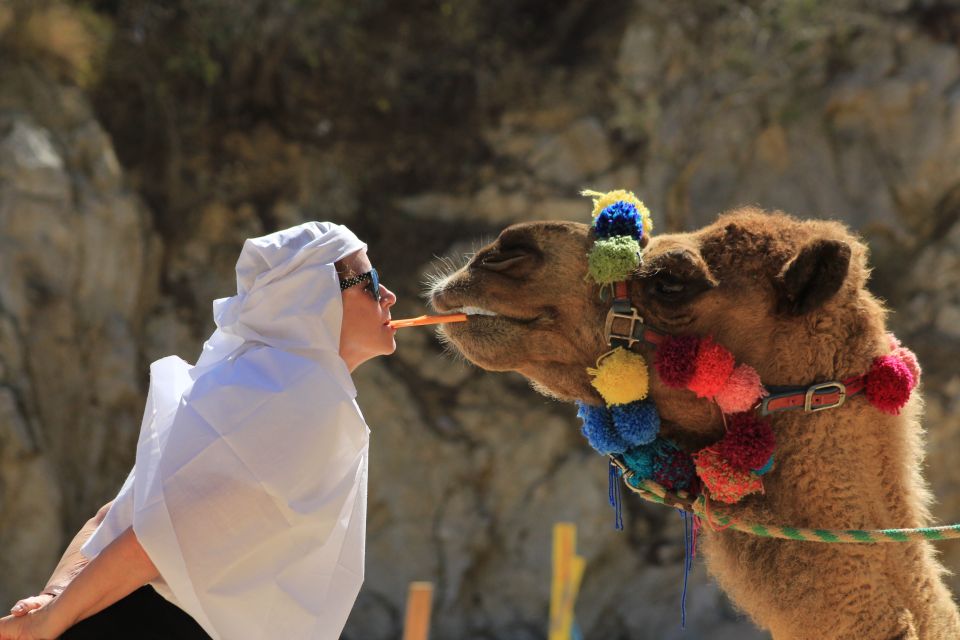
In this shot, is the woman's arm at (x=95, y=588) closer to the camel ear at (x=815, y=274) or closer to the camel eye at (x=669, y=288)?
the camel eye at (x=669, y=288)

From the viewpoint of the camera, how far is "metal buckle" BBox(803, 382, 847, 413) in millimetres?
2576

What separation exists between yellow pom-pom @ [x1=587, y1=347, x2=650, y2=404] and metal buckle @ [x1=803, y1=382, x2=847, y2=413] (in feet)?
1.37

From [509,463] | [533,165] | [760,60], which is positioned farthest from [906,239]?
[509,463]

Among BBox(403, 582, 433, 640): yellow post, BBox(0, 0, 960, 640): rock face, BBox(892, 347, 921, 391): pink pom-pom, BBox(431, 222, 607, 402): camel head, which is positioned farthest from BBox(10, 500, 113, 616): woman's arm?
BBox(0, 0, 960, 640): rock face

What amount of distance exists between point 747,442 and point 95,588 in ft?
5.30

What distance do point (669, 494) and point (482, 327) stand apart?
688mm

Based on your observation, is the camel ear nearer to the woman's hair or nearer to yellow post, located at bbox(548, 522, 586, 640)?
the woman's hair

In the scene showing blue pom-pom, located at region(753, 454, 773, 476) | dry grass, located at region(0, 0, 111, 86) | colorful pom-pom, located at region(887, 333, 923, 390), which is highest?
colorful pom-pom, located at region(887, 333, 923, 390)

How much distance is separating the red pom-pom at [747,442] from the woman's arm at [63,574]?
1.58 meters

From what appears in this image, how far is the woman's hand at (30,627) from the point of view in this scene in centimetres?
236

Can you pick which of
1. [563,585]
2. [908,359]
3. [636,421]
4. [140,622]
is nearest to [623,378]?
[636,421]

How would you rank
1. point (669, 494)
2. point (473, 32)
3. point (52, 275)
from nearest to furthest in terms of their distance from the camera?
point (669, 494) → point (52, 275) → point (473, 32)

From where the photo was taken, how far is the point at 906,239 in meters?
9.81

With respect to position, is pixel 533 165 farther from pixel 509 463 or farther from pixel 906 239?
pixel 906 239
